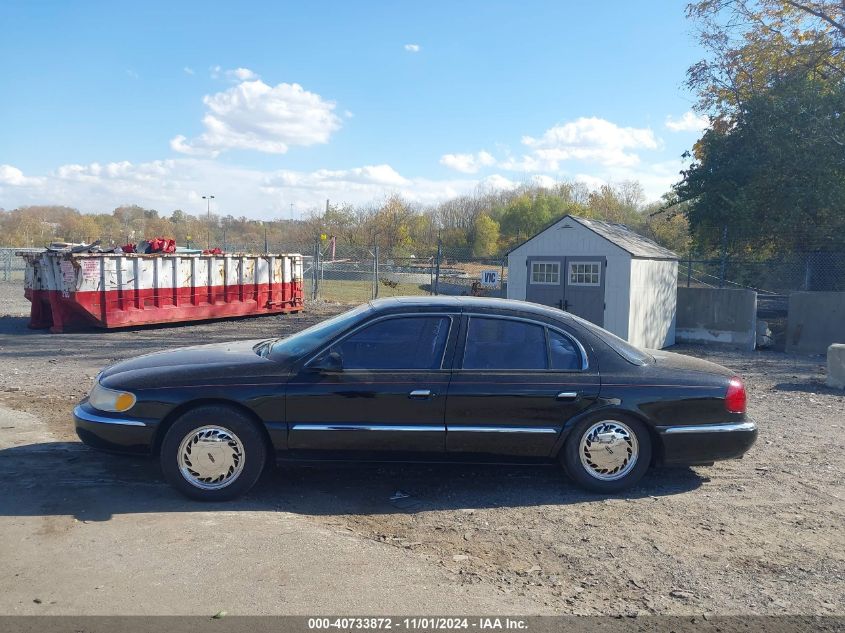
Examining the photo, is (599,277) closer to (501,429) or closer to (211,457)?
(501,429)

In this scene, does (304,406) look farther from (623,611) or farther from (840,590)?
(840,590)

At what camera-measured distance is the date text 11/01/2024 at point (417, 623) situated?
343cm

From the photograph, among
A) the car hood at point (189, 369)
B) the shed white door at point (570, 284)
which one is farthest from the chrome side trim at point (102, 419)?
the shed white door at point (570, 284)

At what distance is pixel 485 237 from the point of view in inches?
1987

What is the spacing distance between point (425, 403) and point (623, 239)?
33.8ft

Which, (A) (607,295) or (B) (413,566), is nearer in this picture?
(B) (413,566)

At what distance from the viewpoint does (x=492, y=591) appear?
150 inches

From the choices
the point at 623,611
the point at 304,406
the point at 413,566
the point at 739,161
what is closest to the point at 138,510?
the point at 304,406

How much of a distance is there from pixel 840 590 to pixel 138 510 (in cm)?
444

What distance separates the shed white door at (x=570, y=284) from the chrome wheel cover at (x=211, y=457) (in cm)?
1003

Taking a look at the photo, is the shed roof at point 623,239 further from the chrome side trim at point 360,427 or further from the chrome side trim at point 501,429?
the chrome side trim at point 360,427

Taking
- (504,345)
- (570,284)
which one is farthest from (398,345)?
(570,284)

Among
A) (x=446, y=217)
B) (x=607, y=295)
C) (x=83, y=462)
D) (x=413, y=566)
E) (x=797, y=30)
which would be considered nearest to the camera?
(x=413, y=566)

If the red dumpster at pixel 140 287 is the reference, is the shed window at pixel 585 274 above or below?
above
